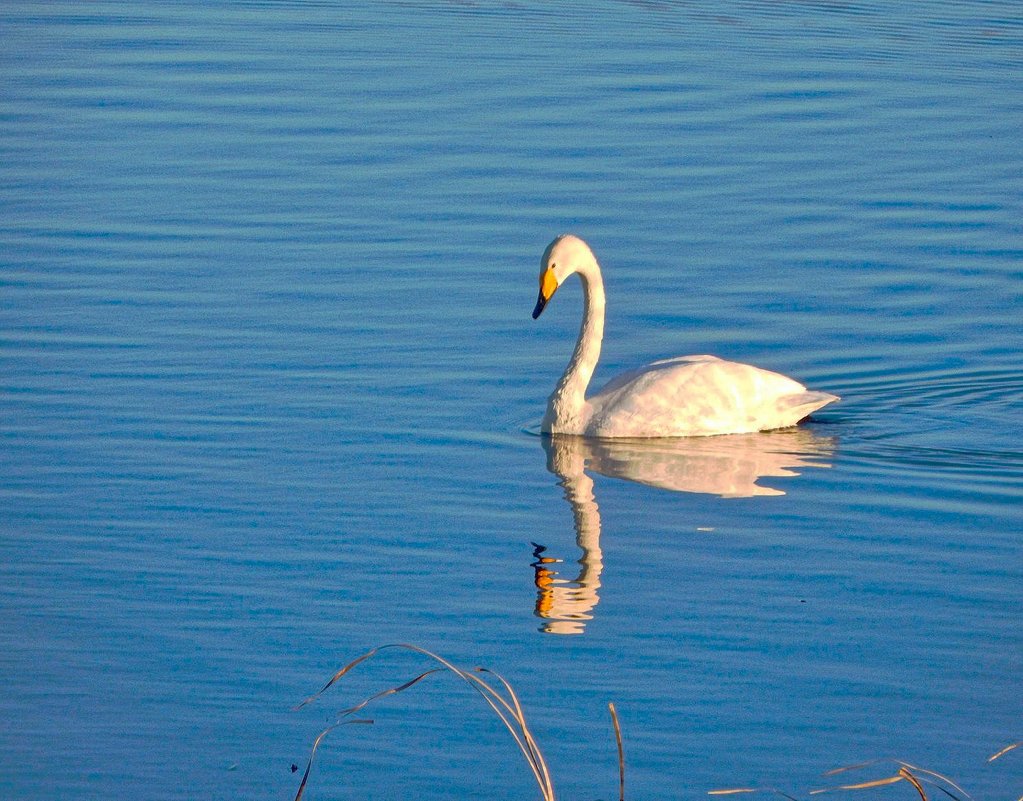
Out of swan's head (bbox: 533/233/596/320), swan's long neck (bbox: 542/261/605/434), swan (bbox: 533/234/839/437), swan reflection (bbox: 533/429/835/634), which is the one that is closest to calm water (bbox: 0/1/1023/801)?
swan reflection (bbox: 533/429/835/634)

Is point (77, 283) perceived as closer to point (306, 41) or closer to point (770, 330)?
point (770, 330)

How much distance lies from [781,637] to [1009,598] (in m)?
1.21

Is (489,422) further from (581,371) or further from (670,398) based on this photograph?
(670,398)

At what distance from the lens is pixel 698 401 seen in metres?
11.6

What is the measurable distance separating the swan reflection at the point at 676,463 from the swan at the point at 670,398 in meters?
0.09

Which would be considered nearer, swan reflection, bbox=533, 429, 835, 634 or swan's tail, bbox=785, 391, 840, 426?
swan reflection, bbox=533, 429, 835, 634

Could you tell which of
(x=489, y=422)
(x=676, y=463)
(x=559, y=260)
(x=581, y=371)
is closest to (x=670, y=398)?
(x=676, y=463)

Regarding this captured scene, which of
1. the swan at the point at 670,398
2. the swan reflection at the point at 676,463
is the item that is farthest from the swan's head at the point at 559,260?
the swan reflection at the point at 676,463

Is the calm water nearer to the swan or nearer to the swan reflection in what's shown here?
the swan reflection

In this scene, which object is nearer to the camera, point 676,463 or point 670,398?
point 676,463

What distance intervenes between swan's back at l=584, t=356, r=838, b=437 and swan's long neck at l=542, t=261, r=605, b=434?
106 millimetres

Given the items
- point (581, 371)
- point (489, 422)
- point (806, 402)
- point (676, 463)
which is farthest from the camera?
point (581, 371)

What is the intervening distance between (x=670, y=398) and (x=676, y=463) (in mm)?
435

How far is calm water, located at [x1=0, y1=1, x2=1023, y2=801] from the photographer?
24.3 ft
